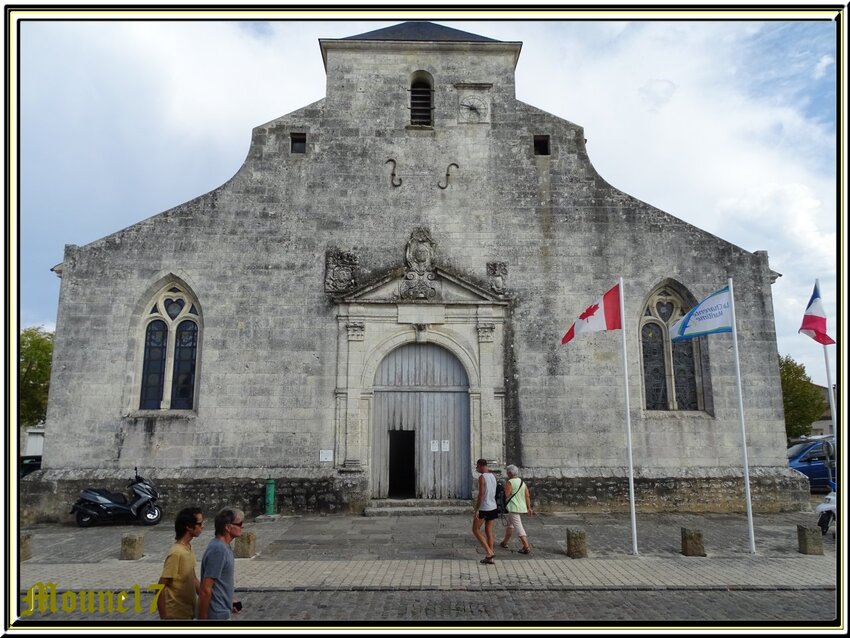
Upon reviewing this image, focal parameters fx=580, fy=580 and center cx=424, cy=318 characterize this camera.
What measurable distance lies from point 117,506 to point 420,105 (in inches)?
447

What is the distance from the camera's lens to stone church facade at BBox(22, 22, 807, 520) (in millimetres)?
12383

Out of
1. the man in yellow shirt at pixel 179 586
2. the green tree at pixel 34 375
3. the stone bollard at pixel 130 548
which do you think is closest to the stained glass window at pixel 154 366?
the stone bollard at pixel 130 548

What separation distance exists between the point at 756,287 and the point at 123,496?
14.5m

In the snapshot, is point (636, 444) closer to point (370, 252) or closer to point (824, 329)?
point (824, 329)

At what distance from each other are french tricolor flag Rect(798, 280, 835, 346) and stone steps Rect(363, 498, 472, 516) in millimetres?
7101

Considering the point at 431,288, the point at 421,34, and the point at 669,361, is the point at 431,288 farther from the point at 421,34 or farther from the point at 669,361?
the point at 421,34

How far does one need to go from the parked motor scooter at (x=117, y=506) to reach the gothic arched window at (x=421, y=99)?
33.7ft

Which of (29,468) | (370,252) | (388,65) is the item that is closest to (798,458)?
(370,252)

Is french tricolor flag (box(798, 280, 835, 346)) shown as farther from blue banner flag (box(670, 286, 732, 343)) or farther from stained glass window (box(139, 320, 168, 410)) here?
stained glass window (box(139, 320, 168, 410))

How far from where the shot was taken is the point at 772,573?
7.93 meters

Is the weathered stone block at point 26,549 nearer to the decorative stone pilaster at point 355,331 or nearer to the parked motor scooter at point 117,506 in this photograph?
the parked motor scooter at point 117,506

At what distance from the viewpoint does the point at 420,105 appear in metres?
14.6

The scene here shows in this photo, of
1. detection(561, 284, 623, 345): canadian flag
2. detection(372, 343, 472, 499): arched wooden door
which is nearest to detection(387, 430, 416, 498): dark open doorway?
detection(372, 343, 472, 499): arched wooden door

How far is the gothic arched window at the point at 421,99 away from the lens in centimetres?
1450
